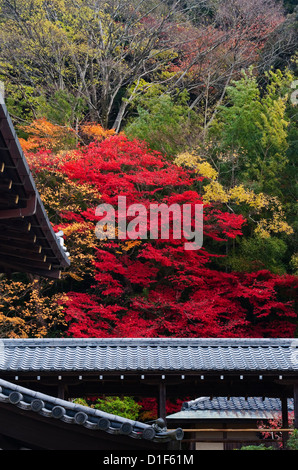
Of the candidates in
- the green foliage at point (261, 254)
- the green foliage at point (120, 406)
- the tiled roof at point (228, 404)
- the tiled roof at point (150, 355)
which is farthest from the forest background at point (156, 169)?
the tiled roof at point (150, 355)

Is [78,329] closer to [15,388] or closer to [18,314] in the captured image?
[18,314]

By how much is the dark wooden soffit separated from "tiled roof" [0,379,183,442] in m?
1.88

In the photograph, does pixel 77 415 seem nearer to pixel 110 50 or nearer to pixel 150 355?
pixel 150 355

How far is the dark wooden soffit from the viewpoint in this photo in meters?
5.33

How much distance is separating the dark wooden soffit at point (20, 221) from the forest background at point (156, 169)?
664 centimetres

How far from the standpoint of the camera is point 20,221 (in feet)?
22.0

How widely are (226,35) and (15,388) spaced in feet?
79.5

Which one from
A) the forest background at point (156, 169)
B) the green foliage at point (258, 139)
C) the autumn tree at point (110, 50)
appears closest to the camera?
the forest background at point (156, 169)

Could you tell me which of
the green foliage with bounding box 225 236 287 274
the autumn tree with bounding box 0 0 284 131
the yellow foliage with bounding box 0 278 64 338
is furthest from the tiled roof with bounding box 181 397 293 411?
the autumn tree with bounding box 0 0 284 131

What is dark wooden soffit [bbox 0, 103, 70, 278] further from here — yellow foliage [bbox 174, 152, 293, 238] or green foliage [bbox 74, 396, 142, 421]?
yellow foliage [bbox 174, 152, 293, 238]

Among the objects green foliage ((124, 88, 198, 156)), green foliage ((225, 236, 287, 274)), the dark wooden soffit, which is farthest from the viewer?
green foliage ((124, 88, 198, 156))

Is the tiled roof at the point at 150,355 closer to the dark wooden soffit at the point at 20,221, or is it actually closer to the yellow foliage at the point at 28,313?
the dark wooden soffit at the point at 20,221

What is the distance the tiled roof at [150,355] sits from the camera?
38.8 ft

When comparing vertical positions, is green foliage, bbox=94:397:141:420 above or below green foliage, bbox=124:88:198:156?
below
